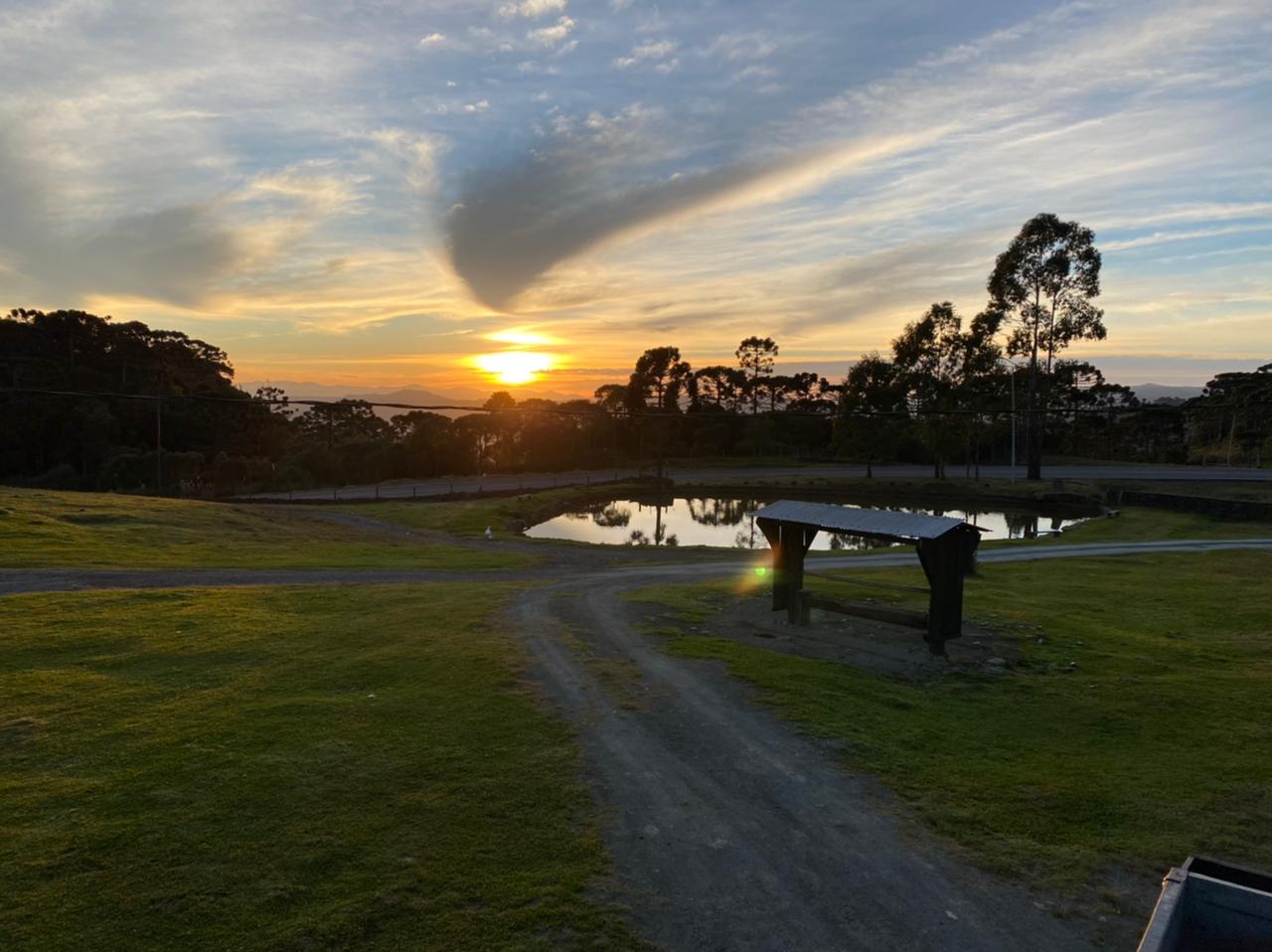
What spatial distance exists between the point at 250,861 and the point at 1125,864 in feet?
28.3

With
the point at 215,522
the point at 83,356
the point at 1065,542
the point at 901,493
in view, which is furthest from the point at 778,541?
the point at 83,356

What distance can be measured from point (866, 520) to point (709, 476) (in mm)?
65780

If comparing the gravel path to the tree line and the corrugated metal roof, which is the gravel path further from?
the tree line

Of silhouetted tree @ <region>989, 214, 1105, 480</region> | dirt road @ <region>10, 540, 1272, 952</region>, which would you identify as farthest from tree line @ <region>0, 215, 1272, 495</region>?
dirt road @ <region>10, 540, 1272, 952</region>

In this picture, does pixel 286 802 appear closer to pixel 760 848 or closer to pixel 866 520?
pixel 760 848

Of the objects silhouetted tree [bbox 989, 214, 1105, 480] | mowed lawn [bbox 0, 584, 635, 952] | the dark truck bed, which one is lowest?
mowed lawn [bbox 0, 584, 635, 952]

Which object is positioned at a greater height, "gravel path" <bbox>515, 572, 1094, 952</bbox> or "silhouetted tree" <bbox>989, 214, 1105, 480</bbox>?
"silhouetted tree" <bbox>989, 214, 1105, 480</bbox>

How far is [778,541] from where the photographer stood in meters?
18.5

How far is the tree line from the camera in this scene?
2470 inches

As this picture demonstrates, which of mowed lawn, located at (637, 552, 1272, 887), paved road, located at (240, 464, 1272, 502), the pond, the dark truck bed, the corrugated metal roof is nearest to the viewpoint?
the dark truck bed

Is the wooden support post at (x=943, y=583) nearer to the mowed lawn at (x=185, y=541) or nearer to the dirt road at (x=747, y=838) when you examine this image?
the dirt road at (x=747, y=838)

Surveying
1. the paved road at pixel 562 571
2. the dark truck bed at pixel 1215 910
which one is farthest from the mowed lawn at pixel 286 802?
the paved road at pixel 562 571

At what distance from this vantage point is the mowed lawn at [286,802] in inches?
239

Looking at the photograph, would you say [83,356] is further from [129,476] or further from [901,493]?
[901,493]
